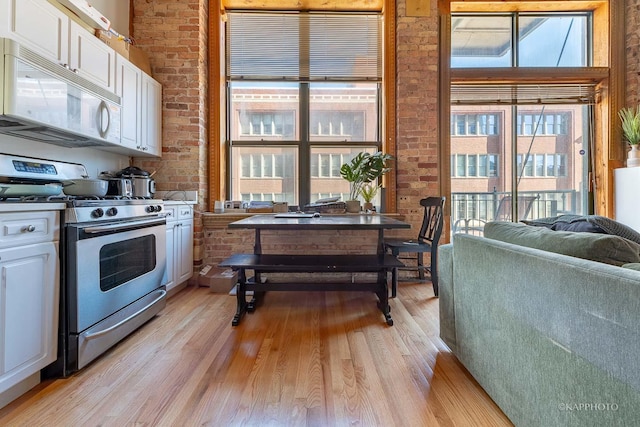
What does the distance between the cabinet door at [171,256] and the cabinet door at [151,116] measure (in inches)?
35.1

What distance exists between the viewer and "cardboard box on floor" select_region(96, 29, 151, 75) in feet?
8.76

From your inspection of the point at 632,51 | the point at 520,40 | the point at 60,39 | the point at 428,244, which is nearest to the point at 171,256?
the point at 60,39

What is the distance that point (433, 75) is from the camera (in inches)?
142

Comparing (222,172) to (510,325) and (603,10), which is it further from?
(603,10)

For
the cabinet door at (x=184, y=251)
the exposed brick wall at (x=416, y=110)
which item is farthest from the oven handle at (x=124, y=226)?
the exposed brick wall at (x=416, y=110)

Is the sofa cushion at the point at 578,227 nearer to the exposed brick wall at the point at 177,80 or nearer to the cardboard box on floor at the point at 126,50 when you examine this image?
the exposed brick wall at the point at 177,80

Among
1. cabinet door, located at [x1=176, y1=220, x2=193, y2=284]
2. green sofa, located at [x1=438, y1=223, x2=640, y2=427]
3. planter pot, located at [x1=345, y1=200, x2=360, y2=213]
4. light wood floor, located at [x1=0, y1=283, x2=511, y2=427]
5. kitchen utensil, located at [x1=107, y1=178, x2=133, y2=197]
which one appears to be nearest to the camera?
green sofa, located at [x1=438, y1=223, x2=640, y2=427]

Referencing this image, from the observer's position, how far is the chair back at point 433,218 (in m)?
2.98

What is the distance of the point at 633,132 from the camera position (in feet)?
11.8

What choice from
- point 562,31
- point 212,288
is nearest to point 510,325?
point 212,288

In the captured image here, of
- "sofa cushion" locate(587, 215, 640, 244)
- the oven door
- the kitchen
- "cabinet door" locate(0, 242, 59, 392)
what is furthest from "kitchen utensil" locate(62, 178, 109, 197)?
"sofa cushion" locate(587, 215, 640, 244)

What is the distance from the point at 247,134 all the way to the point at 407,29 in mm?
2240

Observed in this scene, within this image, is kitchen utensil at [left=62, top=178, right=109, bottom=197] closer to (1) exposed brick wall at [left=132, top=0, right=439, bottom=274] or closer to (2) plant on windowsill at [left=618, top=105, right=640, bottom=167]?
(1) exposed brick wall at [left=132, top=0, right=439, bottom=274]

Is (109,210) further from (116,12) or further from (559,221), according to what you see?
(116,12)
